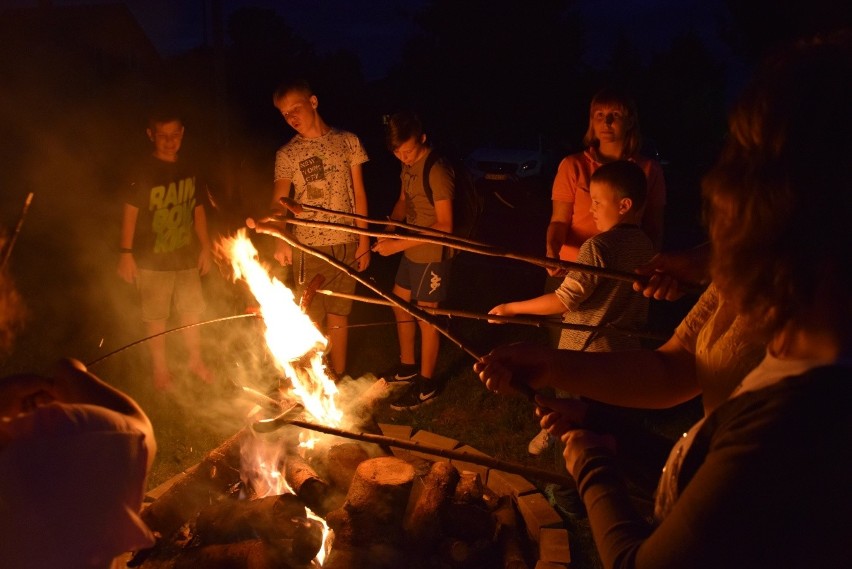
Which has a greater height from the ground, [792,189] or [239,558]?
[792,189]

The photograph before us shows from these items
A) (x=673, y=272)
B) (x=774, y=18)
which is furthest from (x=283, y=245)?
(x=774, y=18)

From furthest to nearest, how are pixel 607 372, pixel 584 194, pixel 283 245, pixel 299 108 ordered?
Result: pixel 283 245
pixel 299 108
pixel 584 194
pixel 607 372

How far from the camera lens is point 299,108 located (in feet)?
17.9

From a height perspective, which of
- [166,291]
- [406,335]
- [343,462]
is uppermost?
[166,291]

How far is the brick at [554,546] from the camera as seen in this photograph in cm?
348

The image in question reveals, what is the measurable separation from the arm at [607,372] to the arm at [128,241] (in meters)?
4.13

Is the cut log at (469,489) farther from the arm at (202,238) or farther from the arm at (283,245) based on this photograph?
the arm at (202,238)

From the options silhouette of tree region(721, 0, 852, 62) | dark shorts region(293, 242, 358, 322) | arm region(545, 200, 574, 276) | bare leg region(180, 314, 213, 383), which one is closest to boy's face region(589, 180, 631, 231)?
arm region(545, 200, 574, 276)

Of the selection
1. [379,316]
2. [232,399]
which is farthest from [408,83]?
[232,399]

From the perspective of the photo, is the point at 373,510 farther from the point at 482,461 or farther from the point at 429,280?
the point at 429,280

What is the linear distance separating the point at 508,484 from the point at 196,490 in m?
1.85

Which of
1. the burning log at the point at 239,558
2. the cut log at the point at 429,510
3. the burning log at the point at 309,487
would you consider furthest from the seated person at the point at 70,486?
the burning log at the point at 309,487

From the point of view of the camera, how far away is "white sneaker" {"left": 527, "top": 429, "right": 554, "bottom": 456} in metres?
4.93

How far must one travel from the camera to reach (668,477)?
59.6 inches
